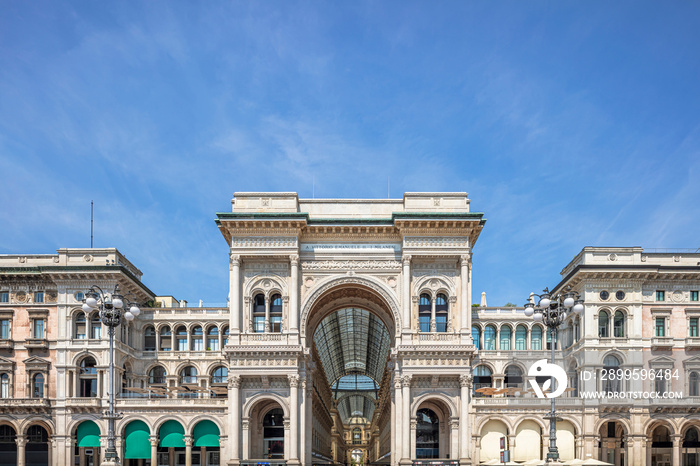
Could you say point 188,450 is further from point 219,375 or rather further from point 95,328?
point 95,328

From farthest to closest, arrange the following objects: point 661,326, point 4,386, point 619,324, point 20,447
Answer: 1. point 619,324
2. point 661,326
3. point 4,386
4. point 20,447

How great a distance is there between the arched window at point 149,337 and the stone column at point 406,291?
2877 cm

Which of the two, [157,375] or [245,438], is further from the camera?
[157,375]

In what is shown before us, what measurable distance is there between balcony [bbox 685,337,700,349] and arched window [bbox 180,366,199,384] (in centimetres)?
4783

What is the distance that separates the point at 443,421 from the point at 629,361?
18402mm

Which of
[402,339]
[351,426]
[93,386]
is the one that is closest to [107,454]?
[402,339]

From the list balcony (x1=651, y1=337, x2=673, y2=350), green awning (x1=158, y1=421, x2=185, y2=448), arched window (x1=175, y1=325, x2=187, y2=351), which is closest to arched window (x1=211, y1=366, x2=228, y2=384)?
arched window (x1=175, y1=325, x2=187, y2=351)

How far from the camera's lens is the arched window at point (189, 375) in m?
70.1

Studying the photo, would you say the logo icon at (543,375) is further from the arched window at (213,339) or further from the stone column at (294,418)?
the arched window at (213,339)

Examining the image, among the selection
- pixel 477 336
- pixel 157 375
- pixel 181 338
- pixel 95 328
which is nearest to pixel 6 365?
pixel 95 328

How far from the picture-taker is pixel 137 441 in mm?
61188

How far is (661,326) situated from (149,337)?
50.8m

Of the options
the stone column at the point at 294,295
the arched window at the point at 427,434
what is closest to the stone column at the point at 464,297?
the arched window at the point at 427,434

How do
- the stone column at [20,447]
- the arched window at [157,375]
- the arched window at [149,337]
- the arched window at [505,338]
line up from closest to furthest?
the stone column at [20,447] < the arched window at [157,375] < the arched window at [149,337] < the arched window at [505,338]
